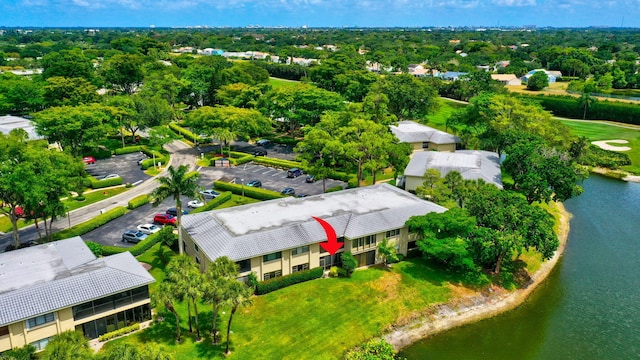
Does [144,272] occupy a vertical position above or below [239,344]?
above

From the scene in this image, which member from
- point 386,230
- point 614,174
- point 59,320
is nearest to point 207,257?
point 59,320

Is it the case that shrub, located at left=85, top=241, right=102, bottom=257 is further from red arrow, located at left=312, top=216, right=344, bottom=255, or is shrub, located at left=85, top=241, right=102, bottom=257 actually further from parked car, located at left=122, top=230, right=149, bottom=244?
red arrow, located at left=312, top=216, right=344, bottom=255

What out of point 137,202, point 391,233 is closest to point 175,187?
point 137,202

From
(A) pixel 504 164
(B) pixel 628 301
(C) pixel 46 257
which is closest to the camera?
(C) pixel 46 257

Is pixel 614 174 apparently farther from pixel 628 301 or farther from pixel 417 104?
pixel 628 301

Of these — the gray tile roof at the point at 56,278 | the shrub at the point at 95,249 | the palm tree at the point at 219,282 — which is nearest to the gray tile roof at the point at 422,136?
the shrub at the point at 95,249

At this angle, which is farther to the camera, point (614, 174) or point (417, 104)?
point (417, 104)
